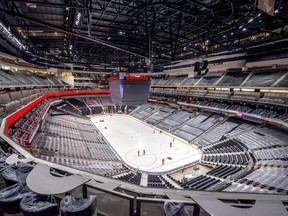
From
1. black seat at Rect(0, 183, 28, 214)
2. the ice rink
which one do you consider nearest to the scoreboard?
black seat at Rect(0, 183, 28, 214)

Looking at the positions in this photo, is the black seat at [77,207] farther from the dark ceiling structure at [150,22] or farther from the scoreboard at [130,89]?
the dark ceiling structure at [150,22]

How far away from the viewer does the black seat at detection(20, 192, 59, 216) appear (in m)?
1.43

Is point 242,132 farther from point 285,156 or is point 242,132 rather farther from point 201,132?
point 285,156

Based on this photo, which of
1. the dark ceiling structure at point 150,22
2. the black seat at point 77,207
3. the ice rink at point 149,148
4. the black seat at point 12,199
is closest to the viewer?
the black seat at point 77,207

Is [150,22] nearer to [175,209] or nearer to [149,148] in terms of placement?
[149,148]

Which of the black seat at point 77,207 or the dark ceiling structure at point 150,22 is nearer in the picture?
the black seat at point 77,207

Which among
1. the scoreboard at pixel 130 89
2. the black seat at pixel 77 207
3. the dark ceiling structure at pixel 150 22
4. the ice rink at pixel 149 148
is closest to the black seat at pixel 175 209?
the black seat at pixel 77 207

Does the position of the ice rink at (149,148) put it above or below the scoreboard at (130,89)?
below

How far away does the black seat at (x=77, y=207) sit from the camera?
4.65 ft

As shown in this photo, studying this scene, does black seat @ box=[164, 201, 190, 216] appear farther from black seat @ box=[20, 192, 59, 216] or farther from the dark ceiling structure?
the dark ceiling structure

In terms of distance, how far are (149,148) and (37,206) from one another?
50.4ft

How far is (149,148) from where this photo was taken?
53.6 feet

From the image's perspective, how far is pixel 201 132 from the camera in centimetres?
1922

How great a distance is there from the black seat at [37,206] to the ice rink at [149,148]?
11515mm
